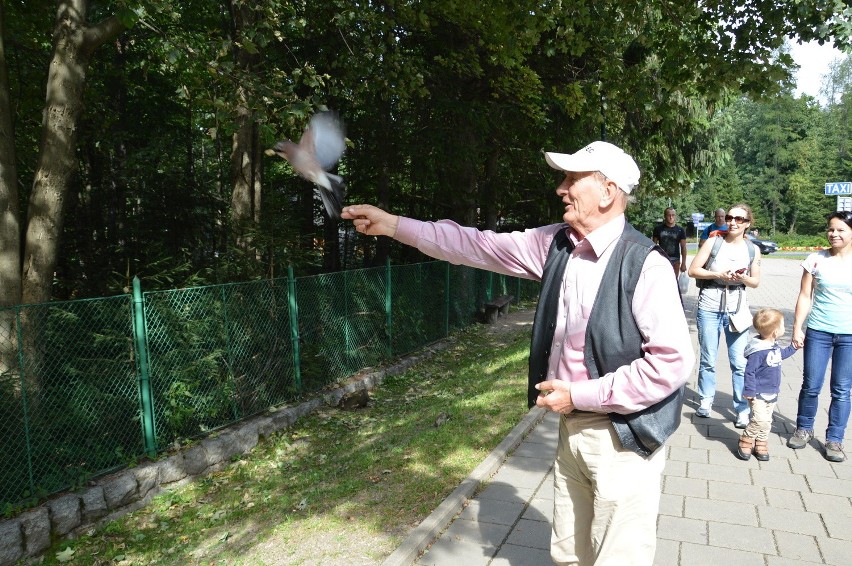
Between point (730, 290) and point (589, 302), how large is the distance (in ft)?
14.7

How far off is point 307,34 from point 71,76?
5653 millimetres

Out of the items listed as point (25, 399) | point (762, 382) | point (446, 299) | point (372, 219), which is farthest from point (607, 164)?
point (446, 299)

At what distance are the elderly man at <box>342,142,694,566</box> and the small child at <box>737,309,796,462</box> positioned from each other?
330 cm

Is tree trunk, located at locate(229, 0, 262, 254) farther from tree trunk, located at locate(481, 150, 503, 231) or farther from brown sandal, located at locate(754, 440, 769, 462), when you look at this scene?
tree trunk, located at locate(481, 150, 503, 231)

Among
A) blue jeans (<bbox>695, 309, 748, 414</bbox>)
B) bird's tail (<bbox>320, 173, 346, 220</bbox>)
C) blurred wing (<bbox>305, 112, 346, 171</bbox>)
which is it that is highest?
blurred wing (<bbox>305, 112, 346, 171</bbox>)

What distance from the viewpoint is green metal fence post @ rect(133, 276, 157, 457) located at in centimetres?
609

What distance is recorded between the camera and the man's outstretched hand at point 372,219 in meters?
2.81

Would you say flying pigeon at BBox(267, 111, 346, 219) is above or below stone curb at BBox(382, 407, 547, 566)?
above

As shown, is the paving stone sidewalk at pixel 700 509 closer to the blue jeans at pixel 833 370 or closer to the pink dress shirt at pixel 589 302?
the blue jeans at pixel 833 370

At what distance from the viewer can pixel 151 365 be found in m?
6.26

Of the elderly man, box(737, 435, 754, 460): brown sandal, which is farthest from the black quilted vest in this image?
box(737, 435, 754, 460): brown sandal

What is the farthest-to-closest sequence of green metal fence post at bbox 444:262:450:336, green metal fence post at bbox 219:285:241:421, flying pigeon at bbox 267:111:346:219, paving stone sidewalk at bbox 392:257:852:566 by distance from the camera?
1. green metal fence post at bbox 444:262:450:336
2. green metal fence post at bbox 219:285:241:421
3. paving stone sidewalk at bbox 392:257:852:566
4. flying pigeon at bbox 267:111:346:219

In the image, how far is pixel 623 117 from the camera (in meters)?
16.6

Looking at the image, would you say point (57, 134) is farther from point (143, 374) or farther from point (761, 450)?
point (761, 450)
